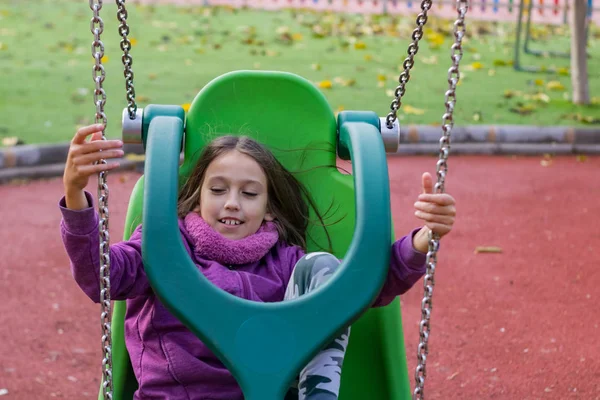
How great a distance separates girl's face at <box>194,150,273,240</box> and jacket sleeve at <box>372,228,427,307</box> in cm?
46

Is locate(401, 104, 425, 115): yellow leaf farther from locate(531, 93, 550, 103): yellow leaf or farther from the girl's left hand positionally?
the girl's left hand

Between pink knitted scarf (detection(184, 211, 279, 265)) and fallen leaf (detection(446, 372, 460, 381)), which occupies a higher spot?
pink knitted scarf (detection(184, 211, 279, 265))

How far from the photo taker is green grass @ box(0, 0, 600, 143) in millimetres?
7352

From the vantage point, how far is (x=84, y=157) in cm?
204

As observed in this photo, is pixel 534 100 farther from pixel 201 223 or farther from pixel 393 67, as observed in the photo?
pixel 201 223

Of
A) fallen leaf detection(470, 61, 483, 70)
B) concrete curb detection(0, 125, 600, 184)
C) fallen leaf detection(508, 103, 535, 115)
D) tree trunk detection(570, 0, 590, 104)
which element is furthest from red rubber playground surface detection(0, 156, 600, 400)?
fallen leaf detection(470, 61, 483, 70)

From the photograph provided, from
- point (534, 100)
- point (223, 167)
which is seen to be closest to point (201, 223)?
point (223, 167)

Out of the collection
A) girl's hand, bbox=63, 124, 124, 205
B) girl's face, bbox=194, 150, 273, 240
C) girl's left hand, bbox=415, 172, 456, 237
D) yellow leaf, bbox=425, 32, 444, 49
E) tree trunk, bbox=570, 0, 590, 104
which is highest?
girl's hand, bbox=63, 124, 124, 205

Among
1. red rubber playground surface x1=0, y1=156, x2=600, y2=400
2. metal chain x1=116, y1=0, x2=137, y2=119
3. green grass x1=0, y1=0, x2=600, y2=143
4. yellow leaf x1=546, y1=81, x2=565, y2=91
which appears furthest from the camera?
yellow leaf x1=546, y1=81, x2=565, y2=91

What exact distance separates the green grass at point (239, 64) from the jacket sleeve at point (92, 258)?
4.36 meters

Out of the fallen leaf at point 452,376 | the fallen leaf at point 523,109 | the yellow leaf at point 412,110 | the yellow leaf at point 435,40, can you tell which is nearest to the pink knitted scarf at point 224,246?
the fallen leaf at point 452,376

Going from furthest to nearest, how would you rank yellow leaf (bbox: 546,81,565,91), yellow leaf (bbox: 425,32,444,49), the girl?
yellow leaf (bbox: 425,32,444,49) < yellow leaf (bbox: 546,81,565,91) < the girl

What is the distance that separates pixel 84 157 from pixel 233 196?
1.68ft

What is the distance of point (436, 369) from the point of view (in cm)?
352
